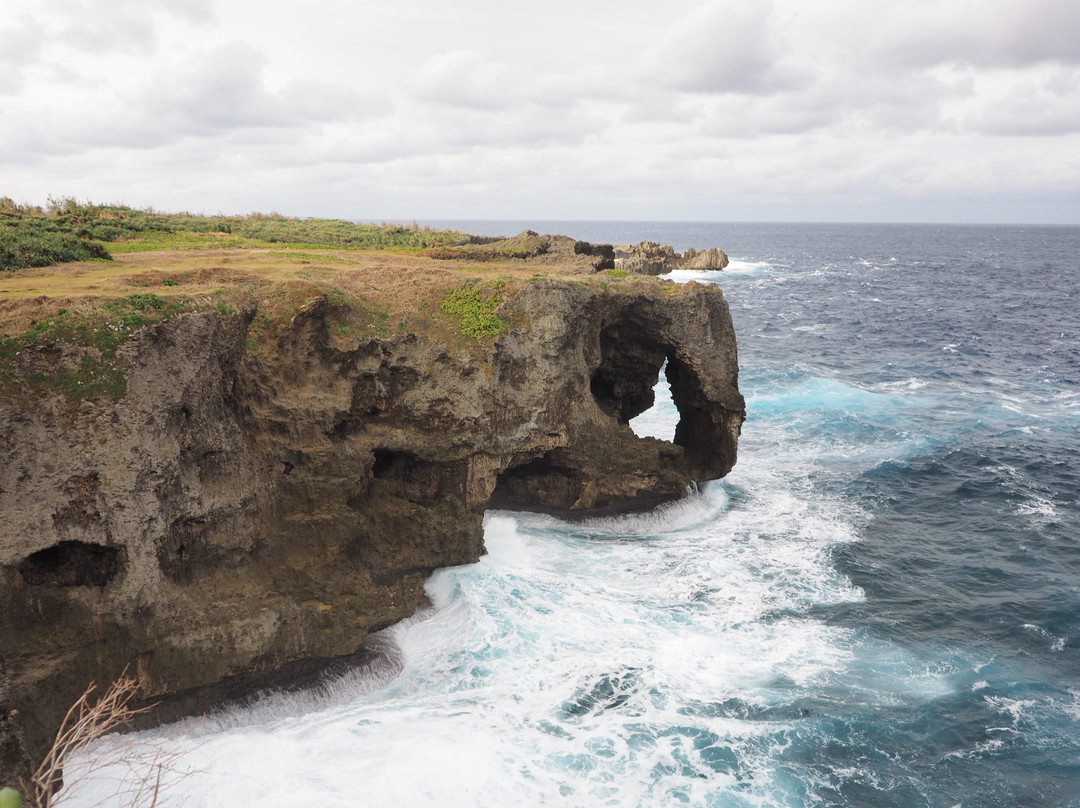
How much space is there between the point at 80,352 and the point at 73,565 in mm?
4899

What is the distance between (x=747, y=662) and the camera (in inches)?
848

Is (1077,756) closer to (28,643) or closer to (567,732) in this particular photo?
(567,732)

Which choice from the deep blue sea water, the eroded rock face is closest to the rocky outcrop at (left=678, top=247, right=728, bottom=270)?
the deep blue sea water

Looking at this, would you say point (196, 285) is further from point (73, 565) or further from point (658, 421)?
point (658, 421)

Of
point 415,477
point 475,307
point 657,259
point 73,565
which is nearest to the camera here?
point 73,565

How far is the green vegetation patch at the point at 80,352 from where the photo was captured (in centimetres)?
1658

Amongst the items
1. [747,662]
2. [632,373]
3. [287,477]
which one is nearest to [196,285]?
[287,477]

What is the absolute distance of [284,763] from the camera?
690 inches

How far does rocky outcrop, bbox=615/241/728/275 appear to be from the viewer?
96.1 m

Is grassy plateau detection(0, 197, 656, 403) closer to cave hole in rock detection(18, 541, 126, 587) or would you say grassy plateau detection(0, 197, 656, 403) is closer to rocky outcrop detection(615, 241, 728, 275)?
cave hole in rock detection(18, 541, 126, 587)

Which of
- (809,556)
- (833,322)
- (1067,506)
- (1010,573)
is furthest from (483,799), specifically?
(833,322)

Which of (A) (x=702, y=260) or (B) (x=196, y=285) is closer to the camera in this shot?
(B) (x=196, y=285)

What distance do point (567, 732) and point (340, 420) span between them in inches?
423

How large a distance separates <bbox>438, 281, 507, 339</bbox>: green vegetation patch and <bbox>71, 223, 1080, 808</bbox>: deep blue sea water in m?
7.92
